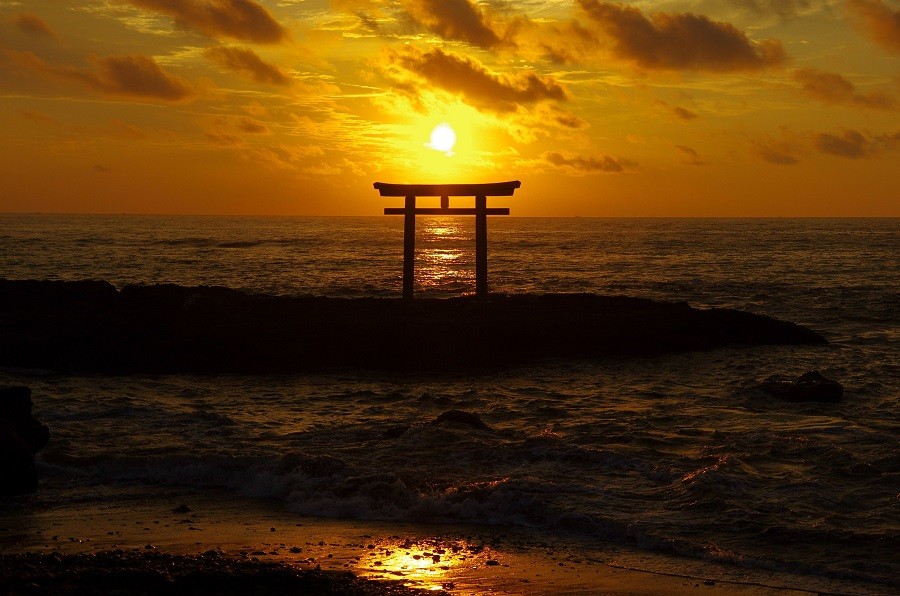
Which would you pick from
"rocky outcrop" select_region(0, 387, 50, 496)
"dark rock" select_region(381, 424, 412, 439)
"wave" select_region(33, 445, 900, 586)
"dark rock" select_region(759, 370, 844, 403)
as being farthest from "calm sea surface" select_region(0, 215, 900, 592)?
"rocky outcrop" select_region(0, 387, 50, 496)

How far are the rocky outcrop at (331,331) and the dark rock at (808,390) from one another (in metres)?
4.06

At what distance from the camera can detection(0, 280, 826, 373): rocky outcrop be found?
16.7 metres

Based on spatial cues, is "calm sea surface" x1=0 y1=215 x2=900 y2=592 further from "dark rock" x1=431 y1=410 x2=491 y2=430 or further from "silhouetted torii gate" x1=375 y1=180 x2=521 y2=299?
"silhouetted torii gate" x1=375 y1=180 x2=521 y2=299

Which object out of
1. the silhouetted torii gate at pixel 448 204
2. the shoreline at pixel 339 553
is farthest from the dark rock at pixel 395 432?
the silhouetted torii gate at pixel 448 204

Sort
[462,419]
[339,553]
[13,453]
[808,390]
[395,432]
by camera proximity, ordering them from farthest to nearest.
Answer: [808,390], [462,419], [395,432], [13,453], [339,553]

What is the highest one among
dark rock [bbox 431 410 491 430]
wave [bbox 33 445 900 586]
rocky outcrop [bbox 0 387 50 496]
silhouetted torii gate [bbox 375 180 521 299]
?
silhouetted torii gate [bbox 375 180 521 299]

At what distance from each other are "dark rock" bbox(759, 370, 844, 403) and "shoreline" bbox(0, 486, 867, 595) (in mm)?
7850

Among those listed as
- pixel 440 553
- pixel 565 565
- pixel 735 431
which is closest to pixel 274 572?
pixel 440 553

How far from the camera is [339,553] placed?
296 inches

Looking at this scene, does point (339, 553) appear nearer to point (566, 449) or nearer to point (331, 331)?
point (566, 449)

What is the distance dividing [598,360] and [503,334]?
6.71ft

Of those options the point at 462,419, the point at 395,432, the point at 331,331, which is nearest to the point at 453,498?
the point at 395,432

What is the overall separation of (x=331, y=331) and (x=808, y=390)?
29.8ft

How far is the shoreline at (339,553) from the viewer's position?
22.3 feet
